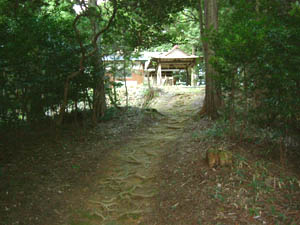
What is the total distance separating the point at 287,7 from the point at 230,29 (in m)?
1.09

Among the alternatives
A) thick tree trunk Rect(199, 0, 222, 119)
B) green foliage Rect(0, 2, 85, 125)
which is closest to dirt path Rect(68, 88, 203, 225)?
thick tree trunk Rect(199, 0, 222, 119)

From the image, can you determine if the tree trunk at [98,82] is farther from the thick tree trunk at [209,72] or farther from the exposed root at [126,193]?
the exposed root at [126,193]

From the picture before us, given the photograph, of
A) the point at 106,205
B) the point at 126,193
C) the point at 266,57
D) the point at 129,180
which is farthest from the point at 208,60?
the point at 106,205

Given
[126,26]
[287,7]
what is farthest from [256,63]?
[126,26]

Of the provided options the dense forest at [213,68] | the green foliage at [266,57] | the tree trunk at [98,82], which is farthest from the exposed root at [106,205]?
the tree trunk at [98,82]

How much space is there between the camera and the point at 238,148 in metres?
5.67

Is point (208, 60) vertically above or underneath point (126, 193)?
above

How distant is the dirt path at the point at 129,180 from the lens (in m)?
4.84

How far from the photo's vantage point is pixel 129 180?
611cm

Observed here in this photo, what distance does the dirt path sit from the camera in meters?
4.84

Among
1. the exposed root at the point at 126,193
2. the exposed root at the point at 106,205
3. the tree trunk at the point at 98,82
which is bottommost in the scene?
the exposed root at the point at 106,205

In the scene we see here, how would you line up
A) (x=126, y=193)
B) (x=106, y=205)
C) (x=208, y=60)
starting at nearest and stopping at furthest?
(x=106, y=205) → (x=126, y=193) → (x=208, y=60)

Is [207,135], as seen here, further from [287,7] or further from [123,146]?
[287,7]

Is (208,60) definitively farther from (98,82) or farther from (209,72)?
(98,82)
